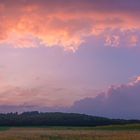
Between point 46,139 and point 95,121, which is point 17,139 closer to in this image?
point 46,139

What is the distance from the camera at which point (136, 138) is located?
64.0 metres

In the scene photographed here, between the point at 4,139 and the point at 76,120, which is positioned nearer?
the point at 4,139

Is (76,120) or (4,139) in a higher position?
(76,120)

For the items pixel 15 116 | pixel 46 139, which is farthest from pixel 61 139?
pixel 15 116

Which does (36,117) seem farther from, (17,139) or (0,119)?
(17,139)

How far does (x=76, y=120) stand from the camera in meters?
159

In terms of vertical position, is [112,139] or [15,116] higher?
[15,116]

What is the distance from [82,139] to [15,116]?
107299mm

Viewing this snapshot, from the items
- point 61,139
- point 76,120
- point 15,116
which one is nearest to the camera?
point 61,139

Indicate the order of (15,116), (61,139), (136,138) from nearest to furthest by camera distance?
(136,138), (61,139), (15,116)

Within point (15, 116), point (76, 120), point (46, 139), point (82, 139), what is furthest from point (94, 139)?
point (15, 116)

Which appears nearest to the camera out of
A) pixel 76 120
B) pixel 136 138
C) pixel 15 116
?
pixel 136 138

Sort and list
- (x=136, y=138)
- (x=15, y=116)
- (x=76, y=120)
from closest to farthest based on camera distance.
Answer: (x=136, y=138)
(x=76, y=120)
(x=15, y=116)

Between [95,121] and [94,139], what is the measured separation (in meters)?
94.0
